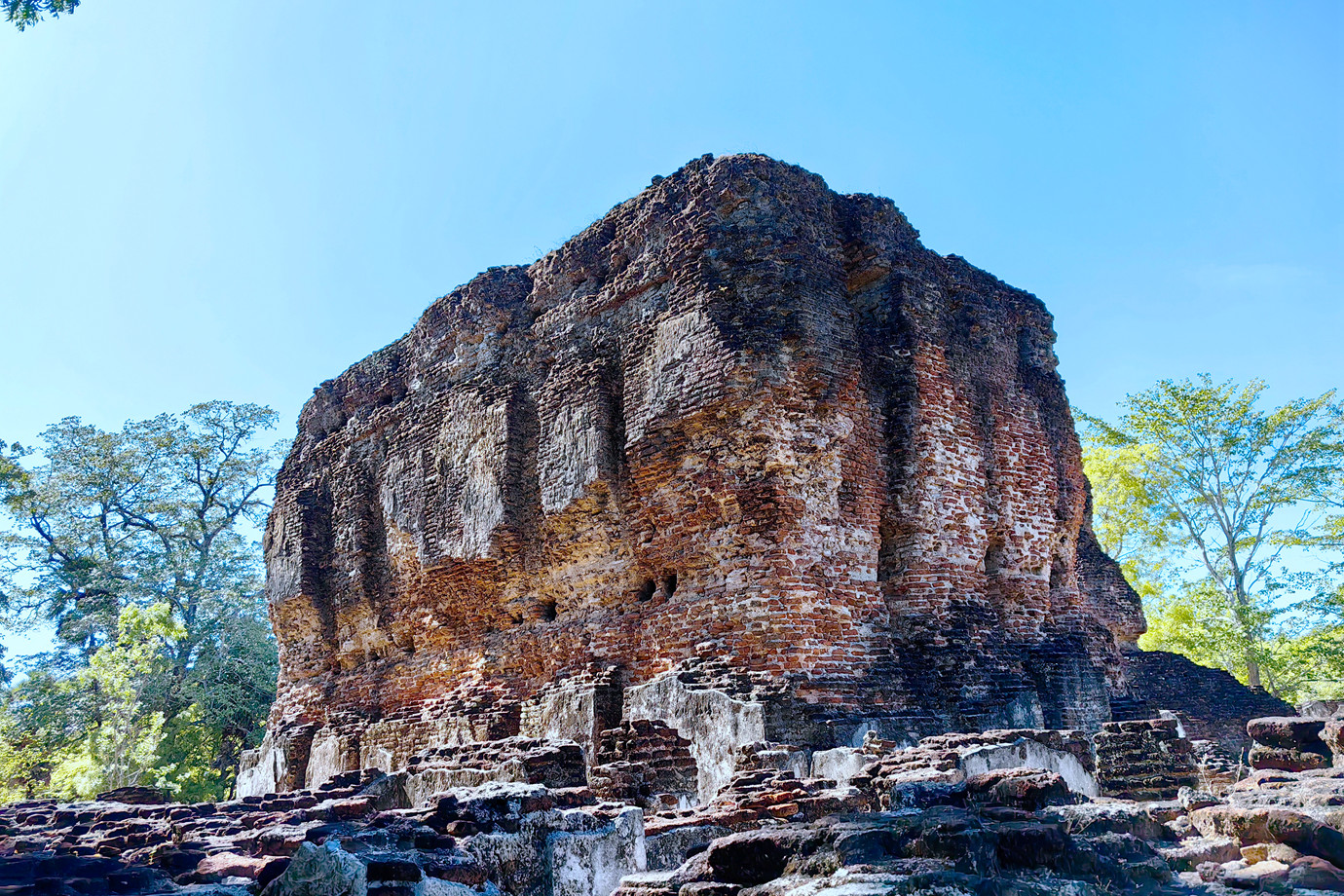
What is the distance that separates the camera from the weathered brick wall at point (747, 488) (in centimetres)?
963

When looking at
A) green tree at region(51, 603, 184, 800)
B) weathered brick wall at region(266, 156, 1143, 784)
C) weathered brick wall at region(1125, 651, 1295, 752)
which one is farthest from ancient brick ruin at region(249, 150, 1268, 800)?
green tree at region(51, 603, 184, 800)

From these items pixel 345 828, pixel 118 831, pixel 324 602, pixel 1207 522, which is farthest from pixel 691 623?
pixel 1207 522

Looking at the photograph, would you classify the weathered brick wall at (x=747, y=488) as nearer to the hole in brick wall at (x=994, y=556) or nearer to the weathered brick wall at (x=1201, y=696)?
the hole in brick wall at (x=994, y=556)

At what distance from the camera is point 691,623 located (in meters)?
9.84

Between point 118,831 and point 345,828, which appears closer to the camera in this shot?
point 345,828

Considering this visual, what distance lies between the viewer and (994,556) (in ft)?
38.6

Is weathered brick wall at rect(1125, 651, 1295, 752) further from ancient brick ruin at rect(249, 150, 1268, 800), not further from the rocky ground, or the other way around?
the rocky ground

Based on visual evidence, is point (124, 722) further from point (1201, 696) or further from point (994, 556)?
point (1201, 696)

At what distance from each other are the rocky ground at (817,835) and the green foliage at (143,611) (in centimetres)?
1277

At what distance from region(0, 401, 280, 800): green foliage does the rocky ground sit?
12.8 metres

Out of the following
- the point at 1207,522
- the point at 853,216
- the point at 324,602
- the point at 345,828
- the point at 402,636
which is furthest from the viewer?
the point at 1207,522

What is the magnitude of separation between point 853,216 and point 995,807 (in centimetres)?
842

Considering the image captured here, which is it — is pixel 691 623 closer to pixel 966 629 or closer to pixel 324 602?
pixel 966 629

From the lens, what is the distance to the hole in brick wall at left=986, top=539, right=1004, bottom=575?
11.7 meters
